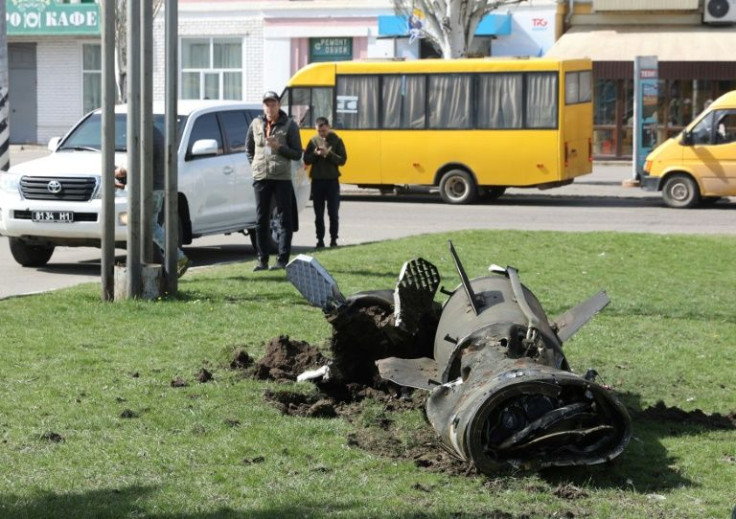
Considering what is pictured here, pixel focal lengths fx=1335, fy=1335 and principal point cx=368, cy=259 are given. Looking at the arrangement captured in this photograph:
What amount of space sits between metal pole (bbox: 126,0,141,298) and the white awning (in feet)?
87.8

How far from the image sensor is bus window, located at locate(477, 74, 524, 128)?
26.7 m

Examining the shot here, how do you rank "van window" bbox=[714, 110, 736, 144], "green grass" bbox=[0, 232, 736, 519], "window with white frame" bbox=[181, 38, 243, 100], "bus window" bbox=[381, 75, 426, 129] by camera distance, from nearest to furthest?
"green grass" bbox=[0, 232, 736, 519]
"van window" bbox=[714, 110, 736, 144]
"bus window" bbox=[381, 75, 426, 129]
"window with white frame" bbox=[181, 38, 243, 100]

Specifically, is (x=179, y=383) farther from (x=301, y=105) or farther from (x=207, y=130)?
(x=301, y=105)

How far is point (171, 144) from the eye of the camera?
11.8 m

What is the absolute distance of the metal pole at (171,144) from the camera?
11648 millimetres

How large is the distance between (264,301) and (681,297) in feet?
12.4

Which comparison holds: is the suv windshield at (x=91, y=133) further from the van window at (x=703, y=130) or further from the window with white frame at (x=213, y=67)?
the window with white frame at (x=213, y=67)

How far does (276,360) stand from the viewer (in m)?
8.56

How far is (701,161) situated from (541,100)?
11.1ft

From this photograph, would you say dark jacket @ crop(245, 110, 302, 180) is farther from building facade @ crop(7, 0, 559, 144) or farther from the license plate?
building facade @ crop(7, 0, 559, 144)

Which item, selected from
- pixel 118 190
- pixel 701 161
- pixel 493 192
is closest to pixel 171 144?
pixel 118 190

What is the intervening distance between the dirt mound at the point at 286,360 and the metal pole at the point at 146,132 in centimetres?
303

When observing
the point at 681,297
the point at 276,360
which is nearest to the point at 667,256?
the point at 681,297

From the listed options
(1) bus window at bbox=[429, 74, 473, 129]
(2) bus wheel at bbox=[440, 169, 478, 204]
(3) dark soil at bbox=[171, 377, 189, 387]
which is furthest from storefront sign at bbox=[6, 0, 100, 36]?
(3) dark soil at bbox=[171, 377, 189, 387]
